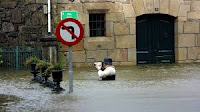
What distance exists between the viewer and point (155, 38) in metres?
19.6

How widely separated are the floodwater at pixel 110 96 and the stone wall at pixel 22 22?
5204 mm

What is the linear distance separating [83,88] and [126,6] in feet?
27.6

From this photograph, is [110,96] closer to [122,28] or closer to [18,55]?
[18,55]

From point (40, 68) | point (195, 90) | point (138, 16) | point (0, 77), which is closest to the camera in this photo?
point (195, 90)

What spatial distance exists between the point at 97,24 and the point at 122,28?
1093mm

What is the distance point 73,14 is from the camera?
1602 cm

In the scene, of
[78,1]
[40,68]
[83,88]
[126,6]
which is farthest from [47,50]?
[83,88]

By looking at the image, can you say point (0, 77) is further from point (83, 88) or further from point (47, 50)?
point (83, 88)

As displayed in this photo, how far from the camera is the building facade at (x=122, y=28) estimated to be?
18.5 metres

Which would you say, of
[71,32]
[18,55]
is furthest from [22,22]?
[71,32]

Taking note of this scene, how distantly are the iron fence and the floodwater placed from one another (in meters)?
4.47

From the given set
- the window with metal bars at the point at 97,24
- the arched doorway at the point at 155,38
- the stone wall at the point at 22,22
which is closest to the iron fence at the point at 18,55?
the stone wall at the point at 22,22

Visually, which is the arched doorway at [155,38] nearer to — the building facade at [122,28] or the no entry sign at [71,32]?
the building facade at [122,28]

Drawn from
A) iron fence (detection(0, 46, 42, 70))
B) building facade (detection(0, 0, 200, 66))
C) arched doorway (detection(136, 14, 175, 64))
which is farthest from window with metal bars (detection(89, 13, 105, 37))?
iron fence (detection(0, 46, 42, 70))
